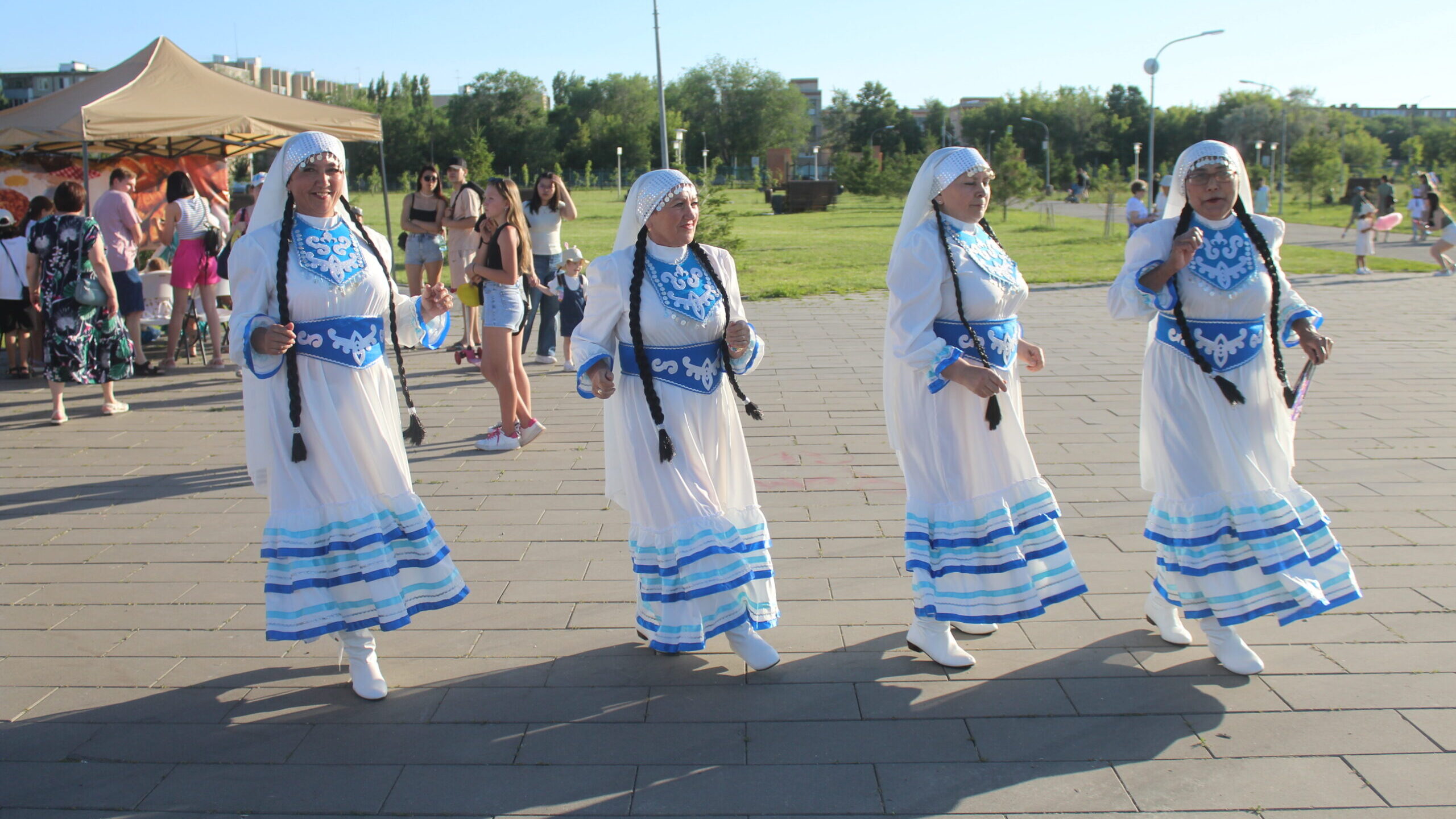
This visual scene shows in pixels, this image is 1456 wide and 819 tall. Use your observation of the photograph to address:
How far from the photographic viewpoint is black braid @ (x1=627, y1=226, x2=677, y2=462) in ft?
12.8

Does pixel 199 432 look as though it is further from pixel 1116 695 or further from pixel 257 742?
pixel 1116 695

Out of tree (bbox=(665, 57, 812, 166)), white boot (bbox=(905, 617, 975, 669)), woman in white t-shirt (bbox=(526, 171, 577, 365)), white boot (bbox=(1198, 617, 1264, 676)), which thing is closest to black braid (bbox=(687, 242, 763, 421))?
white boot (bbox=(905, 617, 975, 669))

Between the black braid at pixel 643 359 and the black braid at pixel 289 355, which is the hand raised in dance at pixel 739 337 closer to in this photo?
the black braid at pixel 643 359

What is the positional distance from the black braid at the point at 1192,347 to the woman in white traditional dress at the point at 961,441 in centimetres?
54

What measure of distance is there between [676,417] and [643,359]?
0.80 feet

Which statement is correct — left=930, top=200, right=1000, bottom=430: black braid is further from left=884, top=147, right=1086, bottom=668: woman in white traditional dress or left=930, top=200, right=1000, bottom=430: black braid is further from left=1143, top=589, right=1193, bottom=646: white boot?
left=1143, top=589, right=1193, bottom=646: white boot

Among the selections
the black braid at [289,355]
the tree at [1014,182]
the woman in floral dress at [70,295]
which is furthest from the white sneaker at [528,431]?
the tree at [1014,182]

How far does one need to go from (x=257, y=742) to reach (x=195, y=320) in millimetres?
8996

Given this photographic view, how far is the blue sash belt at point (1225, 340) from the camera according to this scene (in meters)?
3.99

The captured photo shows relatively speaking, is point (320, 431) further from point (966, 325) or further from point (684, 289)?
point (966, 325)

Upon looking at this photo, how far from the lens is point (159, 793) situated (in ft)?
10.7

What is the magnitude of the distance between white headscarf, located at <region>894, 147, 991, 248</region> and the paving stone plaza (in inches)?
64.4

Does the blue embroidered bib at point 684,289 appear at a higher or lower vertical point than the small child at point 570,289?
higher

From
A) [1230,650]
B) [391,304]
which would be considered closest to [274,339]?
[391,304]
